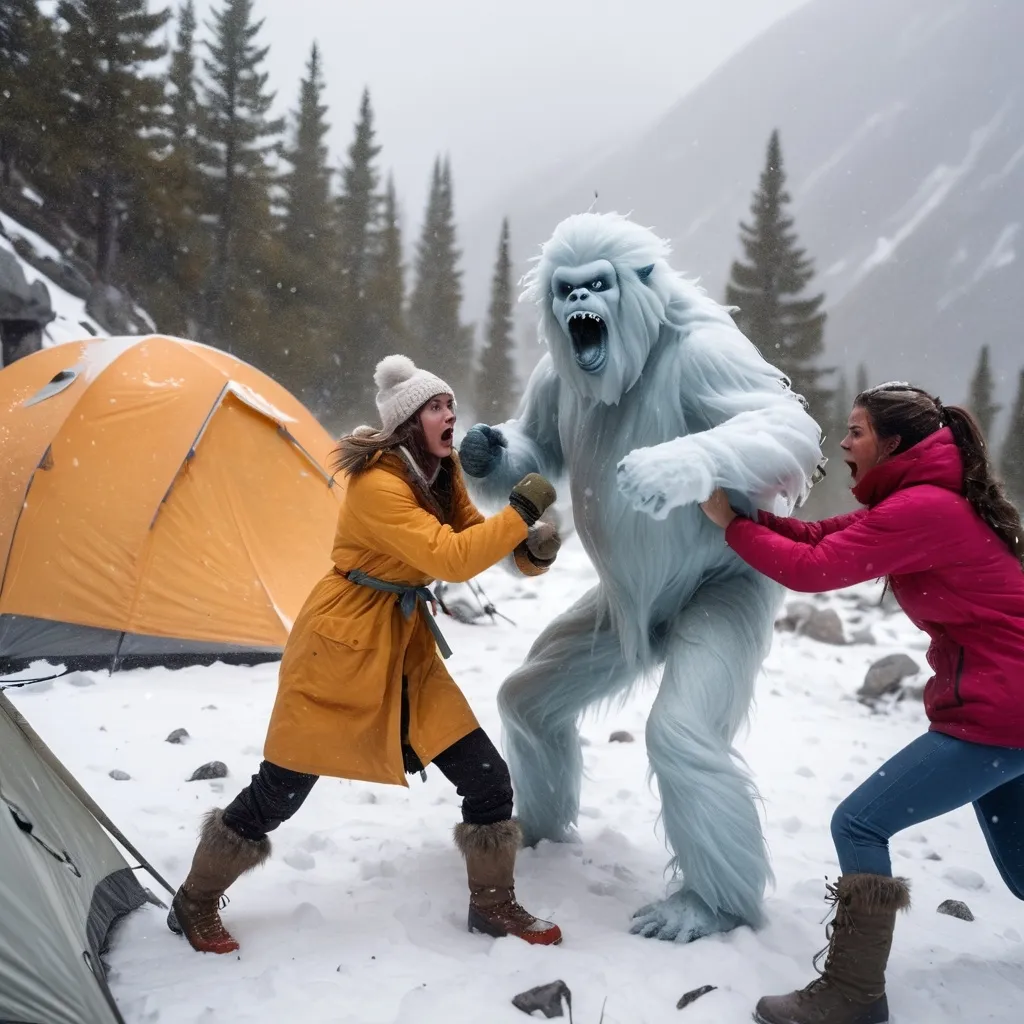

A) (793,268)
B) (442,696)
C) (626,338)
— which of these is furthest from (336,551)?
(793,268)

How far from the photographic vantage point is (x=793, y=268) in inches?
778

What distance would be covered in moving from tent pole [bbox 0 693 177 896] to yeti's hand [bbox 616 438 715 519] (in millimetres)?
1720

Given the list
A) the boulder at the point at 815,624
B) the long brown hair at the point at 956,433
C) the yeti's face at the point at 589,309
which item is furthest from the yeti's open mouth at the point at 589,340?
the boulder at the point at 815,624

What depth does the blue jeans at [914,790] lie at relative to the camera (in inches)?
77.6

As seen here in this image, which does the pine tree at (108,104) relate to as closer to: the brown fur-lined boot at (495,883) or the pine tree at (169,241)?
the pine tree at (169,241)

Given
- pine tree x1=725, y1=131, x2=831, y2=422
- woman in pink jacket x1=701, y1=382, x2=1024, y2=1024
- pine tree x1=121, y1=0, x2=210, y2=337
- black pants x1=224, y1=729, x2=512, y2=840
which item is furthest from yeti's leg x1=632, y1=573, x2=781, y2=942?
pine tree x1=725, y1=131, x2=831, y2=422

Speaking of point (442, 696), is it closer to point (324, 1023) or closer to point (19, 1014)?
point (324, 1023)

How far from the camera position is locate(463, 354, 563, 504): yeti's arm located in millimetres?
2838

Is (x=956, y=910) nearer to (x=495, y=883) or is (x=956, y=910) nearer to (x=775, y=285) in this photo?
(x=495, y=883)

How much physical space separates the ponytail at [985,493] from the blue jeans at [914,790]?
472 mm

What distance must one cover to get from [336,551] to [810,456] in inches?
51.7

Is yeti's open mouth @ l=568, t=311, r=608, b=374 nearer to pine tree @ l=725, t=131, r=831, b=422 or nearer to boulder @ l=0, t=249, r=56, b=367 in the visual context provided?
boulder @ l=0, t=249, r=56, b=367

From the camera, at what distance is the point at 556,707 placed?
9.43ft

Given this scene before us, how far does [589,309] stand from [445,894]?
1.77 metres
